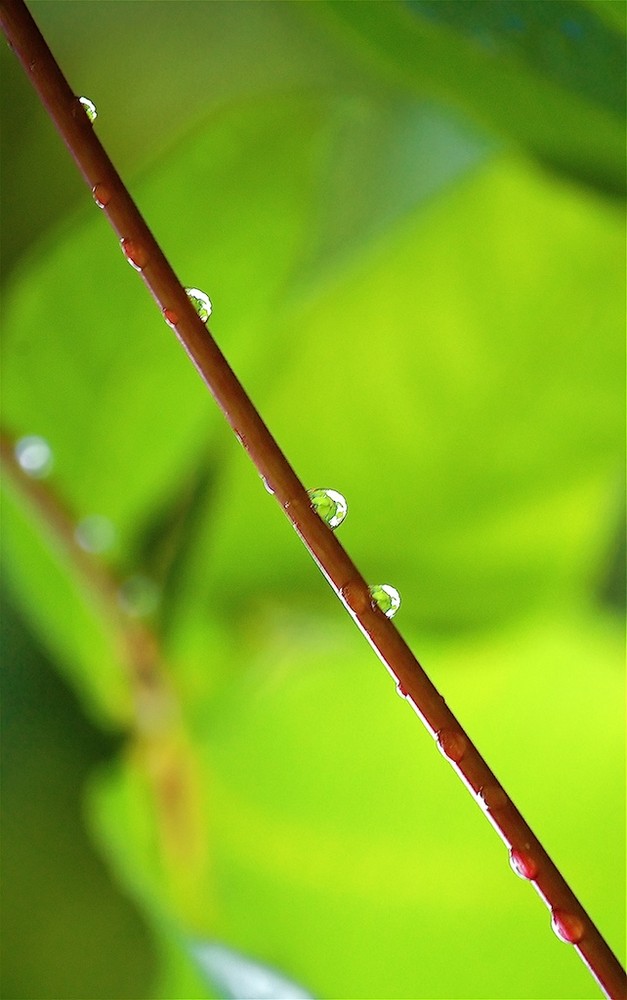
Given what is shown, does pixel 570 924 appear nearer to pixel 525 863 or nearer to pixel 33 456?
pixel 525 863

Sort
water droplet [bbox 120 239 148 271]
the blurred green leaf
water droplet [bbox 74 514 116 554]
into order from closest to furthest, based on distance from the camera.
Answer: water droplet [bbox 120 239 148 271], the blurred green leaf, water droplet [bbox 74 514 116 554]

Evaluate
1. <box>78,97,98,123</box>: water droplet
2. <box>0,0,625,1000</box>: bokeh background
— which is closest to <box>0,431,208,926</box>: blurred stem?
<box>0,0,625,1000</box>: bokeh background

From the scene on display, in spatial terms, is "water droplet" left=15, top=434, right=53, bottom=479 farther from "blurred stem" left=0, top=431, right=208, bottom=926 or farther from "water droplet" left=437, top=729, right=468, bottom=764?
"water droplet" left=437, top=729, right=468, bottom=764

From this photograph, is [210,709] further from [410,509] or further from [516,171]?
[516,171]

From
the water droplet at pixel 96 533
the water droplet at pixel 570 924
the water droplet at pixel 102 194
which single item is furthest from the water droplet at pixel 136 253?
the water droplet at pixel 96 533

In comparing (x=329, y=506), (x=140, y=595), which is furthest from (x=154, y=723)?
(x=329, y=506)

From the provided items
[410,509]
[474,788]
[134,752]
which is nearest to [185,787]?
[134,752]
